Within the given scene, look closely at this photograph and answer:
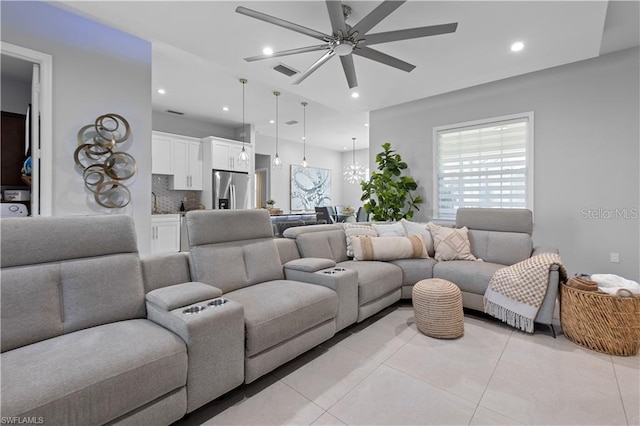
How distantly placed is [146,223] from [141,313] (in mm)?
2165

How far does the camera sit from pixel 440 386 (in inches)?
71.6

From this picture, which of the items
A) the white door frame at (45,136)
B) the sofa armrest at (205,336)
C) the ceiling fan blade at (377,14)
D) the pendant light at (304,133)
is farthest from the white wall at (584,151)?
the white door frame at (45,136)

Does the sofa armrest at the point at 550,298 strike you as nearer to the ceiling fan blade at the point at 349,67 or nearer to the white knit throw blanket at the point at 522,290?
the white knit throw blanket at the point at 522,290

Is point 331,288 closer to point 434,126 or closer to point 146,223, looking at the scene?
point 146,223

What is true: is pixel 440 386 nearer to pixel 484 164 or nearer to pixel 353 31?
pixel 353 31

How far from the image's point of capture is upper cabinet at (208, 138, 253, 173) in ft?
20.3

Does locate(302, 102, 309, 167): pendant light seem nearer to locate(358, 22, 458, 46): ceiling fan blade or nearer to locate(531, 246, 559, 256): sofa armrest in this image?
locate(358, 22, 458, 46): ceiling fan blade

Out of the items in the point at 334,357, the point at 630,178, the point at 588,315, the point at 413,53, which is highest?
the point at 413,53

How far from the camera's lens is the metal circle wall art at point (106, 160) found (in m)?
3.10

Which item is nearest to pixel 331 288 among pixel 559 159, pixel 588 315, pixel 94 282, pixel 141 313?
pixel 141 313

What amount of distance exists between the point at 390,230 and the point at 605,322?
2003 millimetres

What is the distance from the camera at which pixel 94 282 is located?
162 centimetres

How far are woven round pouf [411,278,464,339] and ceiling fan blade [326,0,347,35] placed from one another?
224cm

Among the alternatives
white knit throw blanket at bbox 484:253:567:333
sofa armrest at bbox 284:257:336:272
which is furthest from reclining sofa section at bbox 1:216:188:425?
white knit throw blanket at bbox 484:253:567:333
